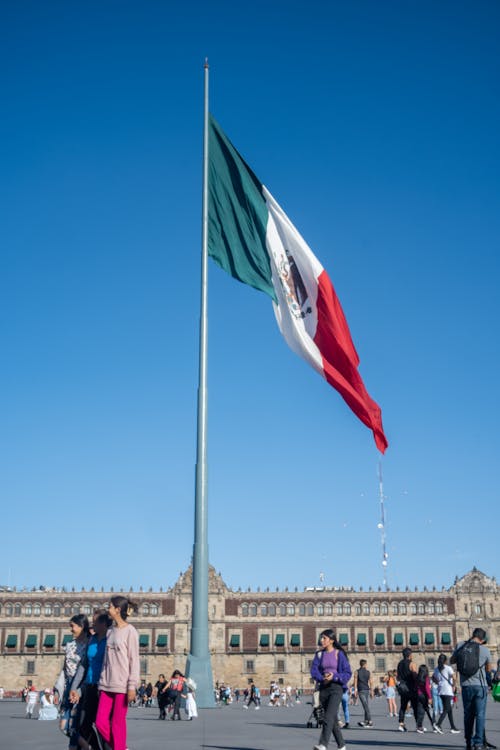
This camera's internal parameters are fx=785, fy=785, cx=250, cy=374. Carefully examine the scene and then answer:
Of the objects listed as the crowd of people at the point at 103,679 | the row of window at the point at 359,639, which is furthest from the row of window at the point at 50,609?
the crowd of people at the point at 103,679

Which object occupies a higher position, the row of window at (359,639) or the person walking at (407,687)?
the row of window at (359,639)

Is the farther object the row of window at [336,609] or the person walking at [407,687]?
the row of window at [336,609]

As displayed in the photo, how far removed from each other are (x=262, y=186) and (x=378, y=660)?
6078cm

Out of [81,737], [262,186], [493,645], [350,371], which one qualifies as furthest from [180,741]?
[493,645]

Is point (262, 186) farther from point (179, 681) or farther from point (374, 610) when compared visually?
point (374, 610)

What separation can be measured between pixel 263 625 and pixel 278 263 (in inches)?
2310

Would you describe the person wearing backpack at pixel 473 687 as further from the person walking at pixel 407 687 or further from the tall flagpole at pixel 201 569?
the tall flagpole at pixel 201 569

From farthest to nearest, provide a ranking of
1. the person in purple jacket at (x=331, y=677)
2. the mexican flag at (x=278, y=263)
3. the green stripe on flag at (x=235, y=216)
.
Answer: the green stripe on flag at (x=235, y=216) < the mexican flag at (x=278, y=263) < the person in purple jacket at (x=331, y=677)

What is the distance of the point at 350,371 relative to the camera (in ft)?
56.0

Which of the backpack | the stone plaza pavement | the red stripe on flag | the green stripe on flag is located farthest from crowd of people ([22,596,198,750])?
the green stripe on flag

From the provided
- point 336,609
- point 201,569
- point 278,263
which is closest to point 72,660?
point 201,569

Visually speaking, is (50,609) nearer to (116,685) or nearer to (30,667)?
(30,667)

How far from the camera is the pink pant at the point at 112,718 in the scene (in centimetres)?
692

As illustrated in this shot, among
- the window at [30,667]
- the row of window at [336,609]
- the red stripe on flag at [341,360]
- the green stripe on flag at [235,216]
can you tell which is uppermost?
the green stripe on flag at [235,216]
